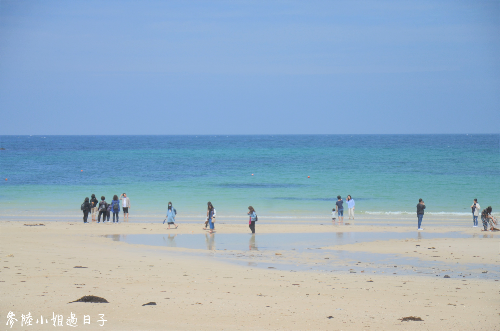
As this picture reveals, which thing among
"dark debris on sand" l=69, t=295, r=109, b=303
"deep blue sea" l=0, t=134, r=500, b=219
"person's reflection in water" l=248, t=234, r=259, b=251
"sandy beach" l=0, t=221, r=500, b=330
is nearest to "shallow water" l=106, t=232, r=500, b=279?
"person's reflection in water" l=248, t=234, r=259, b=251

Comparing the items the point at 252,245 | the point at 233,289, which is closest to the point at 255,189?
the point at 252,245

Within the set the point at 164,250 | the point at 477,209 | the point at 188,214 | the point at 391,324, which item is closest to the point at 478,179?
the point at 477,209

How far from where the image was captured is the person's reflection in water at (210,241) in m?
16.1

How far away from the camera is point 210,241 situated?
57.2 ft

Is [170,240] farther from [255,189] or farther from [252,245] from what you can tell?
[255,189]

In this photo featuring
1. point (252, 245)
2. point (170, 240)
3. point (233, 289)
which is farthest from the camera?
point (170, 240)

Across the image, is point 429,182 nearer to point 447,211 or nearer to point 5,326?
point 447,211

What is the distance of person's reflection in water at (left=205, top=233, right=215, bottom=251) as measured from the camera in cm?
1609

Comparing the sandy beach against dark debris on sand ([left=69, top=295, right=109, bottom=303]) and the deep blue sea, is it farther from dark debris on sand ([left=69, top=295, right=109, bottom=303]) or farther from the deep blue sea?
the deep blue sea

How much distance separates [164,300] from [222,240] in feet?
29.2

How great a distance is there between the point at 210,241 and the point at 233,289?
759cm

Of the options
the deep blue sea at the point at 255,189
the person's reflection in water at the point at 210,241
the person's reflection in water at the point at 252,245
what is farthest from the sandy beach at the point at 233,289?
the deep blue sea at the point at 255,189

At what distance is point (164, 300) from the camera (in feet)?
28.9

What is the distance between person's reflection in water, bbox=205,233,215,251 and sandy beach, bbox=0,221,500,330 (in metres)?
0.85
